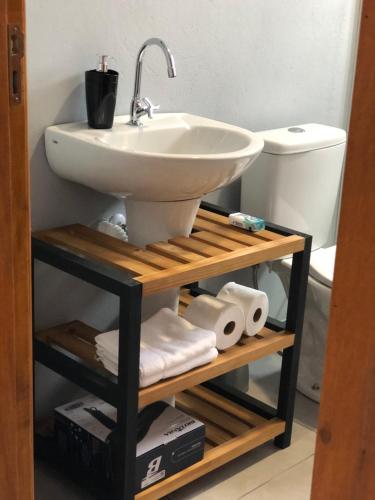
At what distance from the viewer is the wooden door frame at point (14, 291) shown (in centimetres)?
106

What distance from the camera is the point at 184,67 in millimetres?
2275

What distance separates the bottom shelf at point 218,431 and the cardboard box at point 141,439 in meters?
0.02

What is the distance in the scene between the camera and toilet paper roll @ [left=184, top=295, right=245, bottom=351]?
6.57 ft

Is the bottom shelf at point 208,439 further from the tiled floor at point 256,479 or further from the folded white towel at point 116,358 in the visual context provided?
the folded white towel at point 116,358

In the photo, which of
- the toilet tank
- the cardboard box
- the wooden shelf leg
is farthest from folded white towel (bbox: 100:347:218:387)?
the toilet tank

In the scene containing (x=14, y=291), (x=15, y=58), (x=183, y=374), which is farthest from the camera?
(x=183, y=374)

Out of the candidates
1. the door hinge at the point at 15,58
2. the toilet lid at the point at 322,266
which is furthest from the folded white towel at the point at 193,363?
the door hinge at the point at 15,58

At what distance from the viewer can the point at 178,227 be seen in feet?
6.54

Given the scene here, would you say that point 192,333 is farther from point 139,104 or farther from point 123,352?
point 139,104

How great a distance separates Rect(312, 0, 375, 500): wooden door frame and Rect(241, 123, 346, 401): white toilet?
5.25ft

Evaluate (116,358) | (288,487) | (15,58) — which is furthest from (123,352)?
(15,58)

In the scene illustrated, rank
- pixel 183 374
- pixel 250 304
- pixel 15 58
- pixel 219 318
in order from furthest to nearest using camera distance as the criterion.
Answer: pixel 250 304, pixel 219 318, pixel 183 374, pixel 15 58

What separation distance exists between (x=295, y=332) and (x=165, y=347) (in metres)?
0.46

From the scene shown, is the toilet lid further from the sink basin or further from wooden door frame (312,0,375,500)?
wooden door frame (312,0,375,500)
